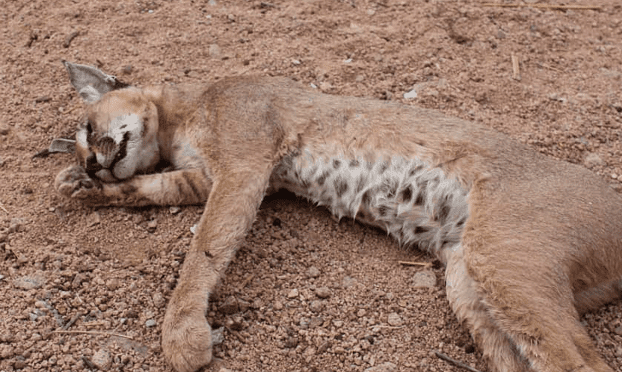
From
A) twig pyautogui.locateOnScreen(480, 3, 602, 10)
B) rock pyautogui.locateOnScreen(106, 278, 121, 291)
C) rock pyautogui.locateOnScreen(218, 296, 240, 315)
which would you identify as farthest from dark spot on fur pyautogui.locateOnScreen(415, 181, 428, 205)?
twig pyautogui.locateOnScreen(480, 3, 602, 10)

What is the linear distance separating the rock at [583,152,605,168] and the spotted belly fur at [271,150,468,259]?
142 cm

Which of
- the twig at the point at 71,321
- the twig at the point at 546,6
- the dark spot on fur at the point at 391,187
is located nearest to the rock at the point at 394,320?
the dark spot on fur at the point at 391,187

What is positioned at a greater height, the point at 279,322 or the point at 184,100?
the point at 184,100

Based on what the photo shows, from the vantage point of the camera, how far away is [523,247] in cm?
347

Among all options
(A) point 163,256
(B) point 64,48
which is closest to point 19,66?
(B) point 64,48

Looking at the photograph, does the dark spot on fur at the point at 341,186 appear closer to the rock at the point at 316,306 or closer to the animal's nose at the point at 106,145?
the rock at the point at 316,306

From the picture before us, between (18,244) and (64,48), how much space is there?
2.37 m

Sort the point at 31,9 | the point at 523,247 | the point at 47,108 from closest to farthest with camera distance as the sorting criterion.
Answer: the point at 523,247
the point at 47,108
the point at 31,9

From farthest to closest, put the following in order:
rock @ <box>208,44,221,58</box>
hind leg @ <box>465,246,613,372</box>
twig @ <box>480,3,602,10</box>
A: twig @ <box>480,3,602,10</box> < rock @ <box>208,44,221,58</box> < hind leg @ <box>465,246,613,372</box>

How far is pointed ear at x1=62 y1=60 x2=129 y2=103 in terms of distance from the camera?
471 cm

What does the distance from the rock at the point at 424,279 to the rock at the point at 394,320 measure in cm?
28

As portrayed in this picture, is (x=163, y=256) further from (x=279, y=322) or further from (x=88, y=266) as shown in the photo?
(x=279, y=322)

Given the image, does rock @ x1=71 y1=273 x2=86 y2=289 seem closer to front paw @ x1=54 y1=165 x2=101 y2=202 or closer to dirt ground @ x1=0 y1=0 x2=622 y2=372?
dirt ground @ x1=0 y1=0 x2=622 y2=372

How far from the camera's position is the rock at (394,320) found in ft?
12.2
